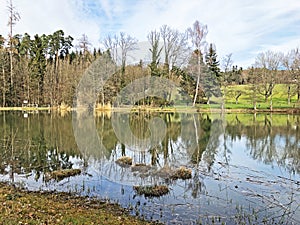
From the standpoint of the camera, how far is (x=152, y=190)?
8.52 metres

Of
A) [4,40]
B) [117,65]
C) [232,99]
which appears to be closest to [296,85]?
[232,99]

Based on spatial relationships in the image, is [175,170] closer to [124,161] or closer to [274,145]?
[124,161]

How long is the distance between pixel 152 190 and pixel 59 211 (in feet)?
10.4

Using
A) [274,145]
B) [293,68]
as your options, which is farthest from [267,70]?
[274,145]

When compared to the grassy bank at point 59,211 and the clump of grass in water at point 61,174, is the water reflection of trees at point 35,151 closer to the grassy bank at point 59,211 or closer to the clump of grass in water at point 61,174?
the clump of grass in water at point 61,174

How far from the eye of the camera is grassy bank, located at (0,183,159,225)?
207 inches

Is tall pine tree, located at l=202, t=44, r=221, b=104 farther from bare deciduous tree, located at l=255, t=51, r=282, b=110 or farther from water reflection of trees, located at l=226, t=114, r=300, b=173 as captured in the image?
water reflection of trees, located at l=226, t=114, r=300, b=173

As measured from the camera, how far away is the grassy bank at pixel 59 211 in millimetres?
5248

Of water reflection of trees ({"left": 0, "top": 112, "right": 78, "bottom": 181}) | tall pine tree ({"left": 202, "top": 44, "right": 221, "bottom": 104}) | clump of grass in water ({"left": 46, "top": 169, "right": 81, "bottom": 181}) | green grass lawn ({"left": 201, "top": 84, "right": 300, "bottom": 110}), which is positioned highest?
tall pine tree ({"left": 202, "top": 44, "right": 221, "bottom": 104})

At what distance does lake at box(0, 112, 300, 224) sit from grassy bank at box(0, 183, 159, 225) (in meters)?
0.64

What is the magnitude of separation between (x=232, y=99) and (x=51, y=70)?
31.2m

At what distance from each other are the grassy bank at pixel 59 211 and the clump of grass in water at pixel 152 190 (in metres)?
1.29

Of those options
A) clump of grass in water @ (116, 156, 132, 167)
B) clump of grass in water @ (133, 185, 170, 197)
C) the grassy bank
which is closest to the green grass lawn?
clump of grass in water @ (116, 156, 132, 167)

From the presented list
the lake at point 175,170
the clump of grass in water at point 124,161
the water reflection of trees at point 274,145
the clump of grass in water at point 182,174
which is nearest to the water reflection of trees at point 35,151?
the lake at point 175,170
